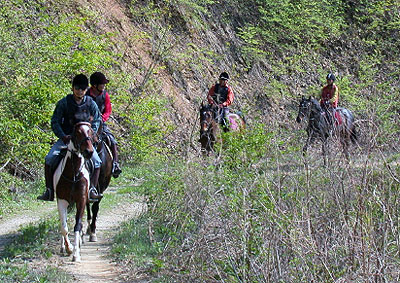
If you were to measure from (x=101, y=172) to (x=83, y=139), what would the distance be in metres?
2.38

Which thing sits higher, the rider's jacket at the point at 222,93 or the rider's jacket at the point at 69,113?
the rider's jacket at the point at 69,113

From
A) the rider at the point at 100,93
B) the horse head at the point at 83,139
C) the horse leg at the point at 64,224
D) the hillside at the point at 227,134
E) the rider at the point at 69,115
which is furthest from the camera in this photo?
the rider at the point at 100,93

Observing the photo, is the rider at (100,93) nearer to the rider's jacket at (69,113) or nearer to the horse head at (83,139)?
the rider's jacket at (69,113)

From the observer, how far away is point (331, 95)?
20047mm

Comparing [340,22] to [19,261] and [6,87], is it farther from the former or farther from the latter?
[19,261]

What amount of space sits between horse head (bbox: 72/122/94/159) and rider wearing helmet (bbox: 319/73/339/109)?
1154 cm

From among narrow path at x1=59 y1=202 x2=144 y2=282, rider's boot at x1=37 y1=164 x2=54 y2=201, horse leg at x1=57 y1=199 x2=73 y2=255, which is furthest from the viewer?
rider's boot at x1=37 y1=164 x2=54 y2=201

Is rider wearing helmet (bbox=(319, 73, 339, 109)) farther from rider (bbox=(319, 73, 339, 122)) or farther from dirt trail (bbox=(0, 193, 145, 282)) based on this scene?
dirt trail (bbox=(0, 193, 145, 282))

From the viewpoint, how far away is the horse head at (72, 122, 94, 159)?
9328mm

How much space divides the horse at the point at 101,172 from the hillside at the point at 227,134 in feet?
2.30

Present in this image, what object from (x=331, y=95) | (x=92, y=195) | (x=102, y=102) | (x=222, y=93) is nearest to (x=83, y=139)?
(x=92, y=195)

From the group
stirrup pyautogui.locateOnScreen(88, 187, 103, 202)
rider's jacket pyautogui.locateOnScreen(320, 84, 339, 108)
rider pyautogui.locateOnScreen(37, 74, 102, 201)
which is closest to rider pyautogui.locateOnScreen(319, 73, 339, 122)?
rider's jacket pyautogui.locateOnScreen(320, 84, 339, 108)

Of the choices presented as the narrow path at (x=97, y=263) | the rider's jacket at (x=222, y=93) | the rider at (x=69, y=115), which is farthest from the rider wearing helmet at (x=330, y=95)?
the rider at (x=69, y=115)

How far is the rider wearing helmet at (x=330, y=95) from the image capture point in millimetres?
19703
